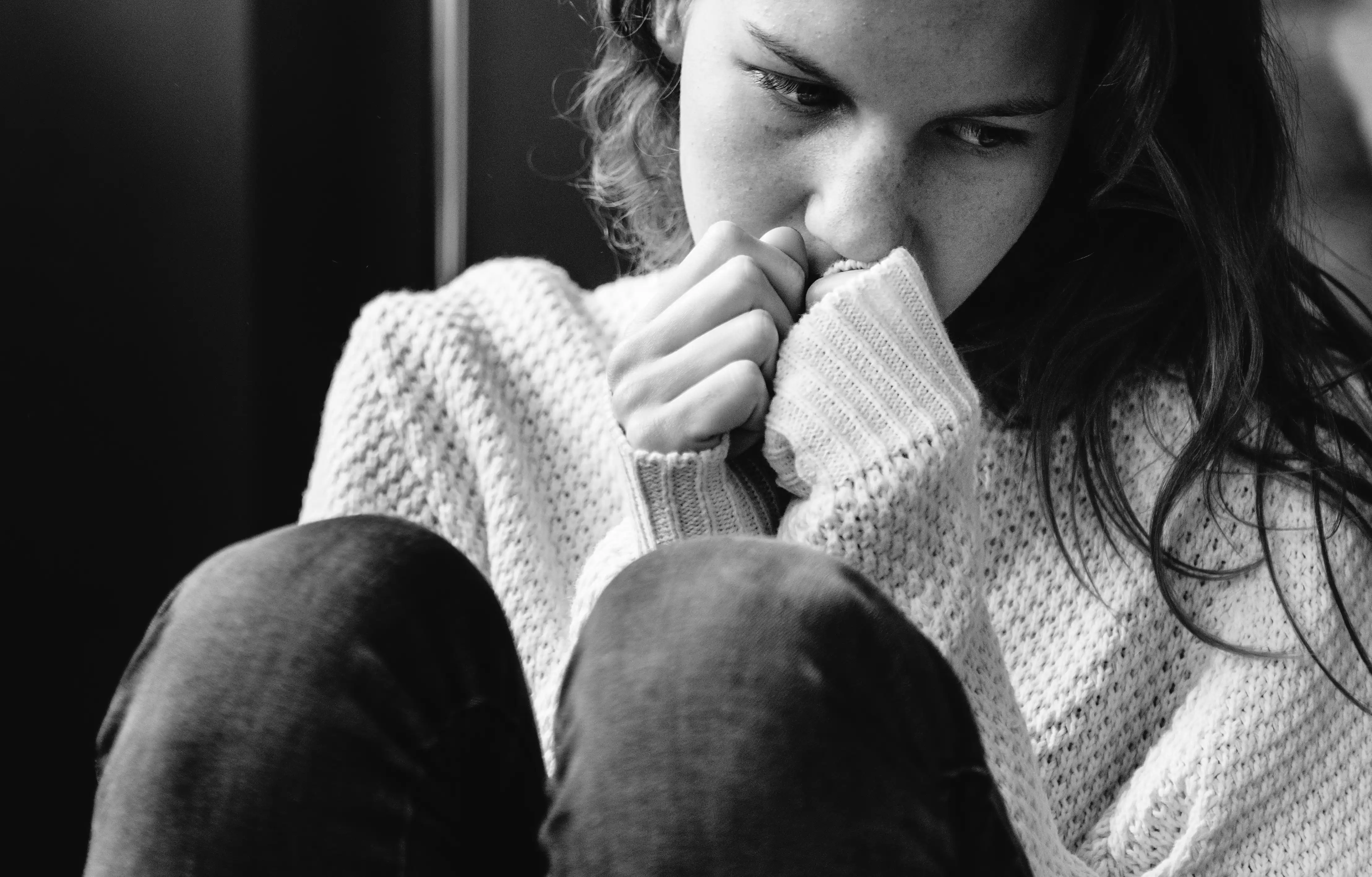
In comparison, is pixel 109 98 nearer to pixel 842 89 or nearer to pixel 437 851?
pixel 842 89

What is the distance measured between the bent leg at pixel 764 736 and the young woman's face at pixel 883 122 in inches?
11.9

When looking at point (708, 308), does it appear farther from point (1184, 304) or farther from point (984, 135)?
point (1184, 304)

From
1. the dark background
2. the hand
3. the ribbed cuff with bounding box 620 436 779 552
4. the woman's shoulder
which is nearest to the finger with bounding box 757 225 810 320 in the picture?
the hand

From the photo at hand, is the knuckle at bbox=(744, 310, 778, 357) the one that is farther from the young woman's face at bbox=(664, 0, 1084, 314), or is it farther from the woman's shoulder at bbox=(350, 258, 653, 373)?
the woman's shoulder at bbox=(350, 258, 653, 373)

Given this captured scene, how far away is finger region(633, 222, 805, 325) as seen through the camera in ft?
2.23

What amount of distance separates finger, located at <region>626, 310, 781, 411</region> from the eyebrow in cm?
14

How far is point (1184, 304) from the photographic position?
0.83 metres

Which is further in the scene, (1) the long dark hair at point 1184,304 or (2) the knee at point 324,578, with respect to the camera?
(1) the long dark hair at point 1184,304

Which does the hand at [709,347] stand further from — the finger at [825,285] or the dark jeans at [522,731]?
the dark jeans at [522,731]

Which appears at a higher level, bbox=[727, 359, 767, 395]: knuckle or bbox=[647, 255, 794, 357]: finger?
bbox=[647, 255, 794, 357]: finger

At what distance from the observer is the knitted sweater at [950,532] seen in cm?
59

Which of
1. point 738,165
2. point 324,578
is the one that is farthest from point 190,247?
point 324,578

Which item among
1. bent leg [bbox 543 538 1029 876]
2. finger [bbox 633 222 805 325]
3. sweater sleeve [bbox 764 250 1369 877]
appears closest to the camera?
bent leg [bbox 543 538 1029 876]

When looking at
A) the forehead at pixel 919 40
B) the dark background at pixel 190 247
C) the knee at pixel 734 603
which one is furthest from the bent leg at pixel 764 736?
the dark background at pixel 190 247
